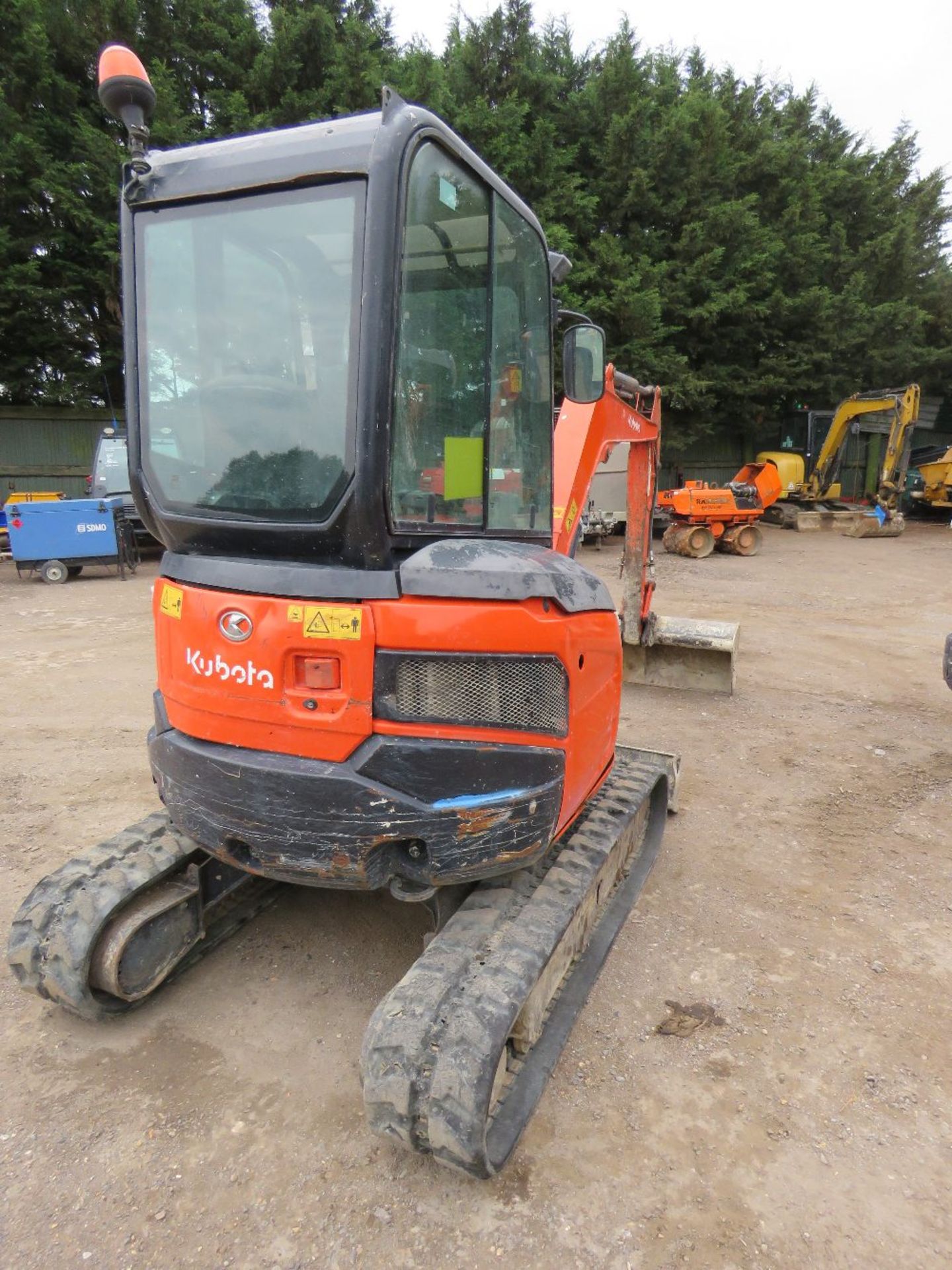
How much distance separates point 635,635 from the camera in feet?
20.4

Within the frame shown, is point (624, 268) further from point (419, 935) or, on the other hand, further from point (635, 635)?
point (419, 935)

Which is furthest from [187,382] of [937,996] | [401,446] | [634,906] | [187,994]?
[937,996]

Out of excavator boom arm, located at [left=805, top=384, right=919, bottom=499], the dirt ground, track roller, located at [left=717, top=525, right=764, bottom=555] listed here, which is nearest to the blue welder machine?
the dirt ground

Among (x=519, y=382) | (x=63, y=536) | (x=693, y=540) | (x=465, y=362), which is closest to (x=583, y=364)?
(x=519, y=382)

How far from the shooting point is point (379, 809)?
2.04 metres

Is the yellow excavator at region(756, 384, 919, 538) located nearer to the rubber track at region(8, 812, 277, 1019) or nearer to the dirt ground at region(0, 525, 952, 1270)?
the dirt ground at region(0, 525, 952, 1270)

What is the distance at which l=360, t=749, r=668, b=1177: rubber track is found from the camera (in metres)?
1.85

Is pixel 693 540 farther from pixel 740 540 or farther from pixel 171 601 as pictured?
pixel 171 601

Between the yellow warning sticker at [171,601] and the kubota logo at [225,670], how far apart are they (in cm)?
13

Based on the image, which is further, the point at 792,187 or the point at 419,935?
the point at 792,187

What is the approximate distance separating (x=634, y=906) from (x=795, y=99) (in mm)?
26092

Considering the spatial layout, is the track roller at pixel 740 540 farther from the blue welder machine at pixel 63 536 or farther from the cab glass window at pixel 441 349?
the cab glass window at pixel 441 349

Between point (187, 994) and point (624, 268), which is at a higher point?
point (624, 268)

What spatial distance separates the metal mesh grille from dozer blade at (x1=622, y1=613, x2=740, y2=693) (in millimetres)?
4192
